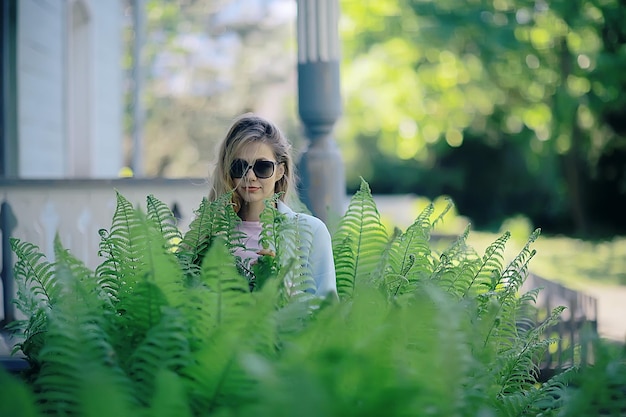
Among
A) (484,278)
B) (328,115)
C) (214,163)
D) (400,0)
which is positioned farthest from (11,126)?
(400,0)

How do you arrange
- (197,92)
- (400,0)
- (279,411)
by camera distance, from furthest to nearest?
(197,92), (400,0), (279,411)

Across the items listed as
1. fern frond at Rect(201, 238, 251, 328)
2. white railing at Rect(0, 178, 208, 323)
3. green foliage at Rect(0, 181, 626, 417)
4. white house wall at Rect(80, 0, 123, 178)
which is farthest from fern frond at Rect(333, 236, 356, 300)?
white house wall at Rect(80, 0, 123, 178)

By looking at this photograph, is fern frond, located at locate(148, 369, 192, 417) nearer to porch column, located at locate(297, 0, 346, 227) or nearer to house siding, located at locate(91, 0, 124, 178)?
porch column, located at locate(297, 0, 346, 227)

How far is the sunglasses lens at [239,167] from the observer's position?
2.97 meters

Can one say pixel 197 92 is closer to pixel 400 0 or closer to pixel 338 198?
pixel 400 0

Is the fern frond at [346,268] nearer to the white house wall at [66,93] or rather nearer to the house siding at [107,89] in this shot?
the white house wall at [66,93]

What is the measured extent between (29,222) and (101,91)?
608cm

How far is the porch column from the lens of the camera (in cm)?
655

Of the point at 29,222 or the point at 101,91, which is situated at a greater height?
the point at 101,91

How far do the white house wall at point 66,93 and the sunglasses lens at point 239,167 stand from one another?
19.9 feet

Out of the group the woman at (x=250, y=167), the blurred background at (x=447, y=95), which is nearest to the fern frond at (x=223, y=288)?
the woman at (x=250, y=167)

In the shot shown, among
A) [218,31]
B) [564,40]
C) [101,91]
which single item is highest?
[218,31]

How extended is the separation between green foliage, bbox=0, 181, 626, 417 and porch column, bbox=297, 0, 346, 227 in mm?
4006

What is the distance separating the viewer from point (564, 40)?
19047 mm
